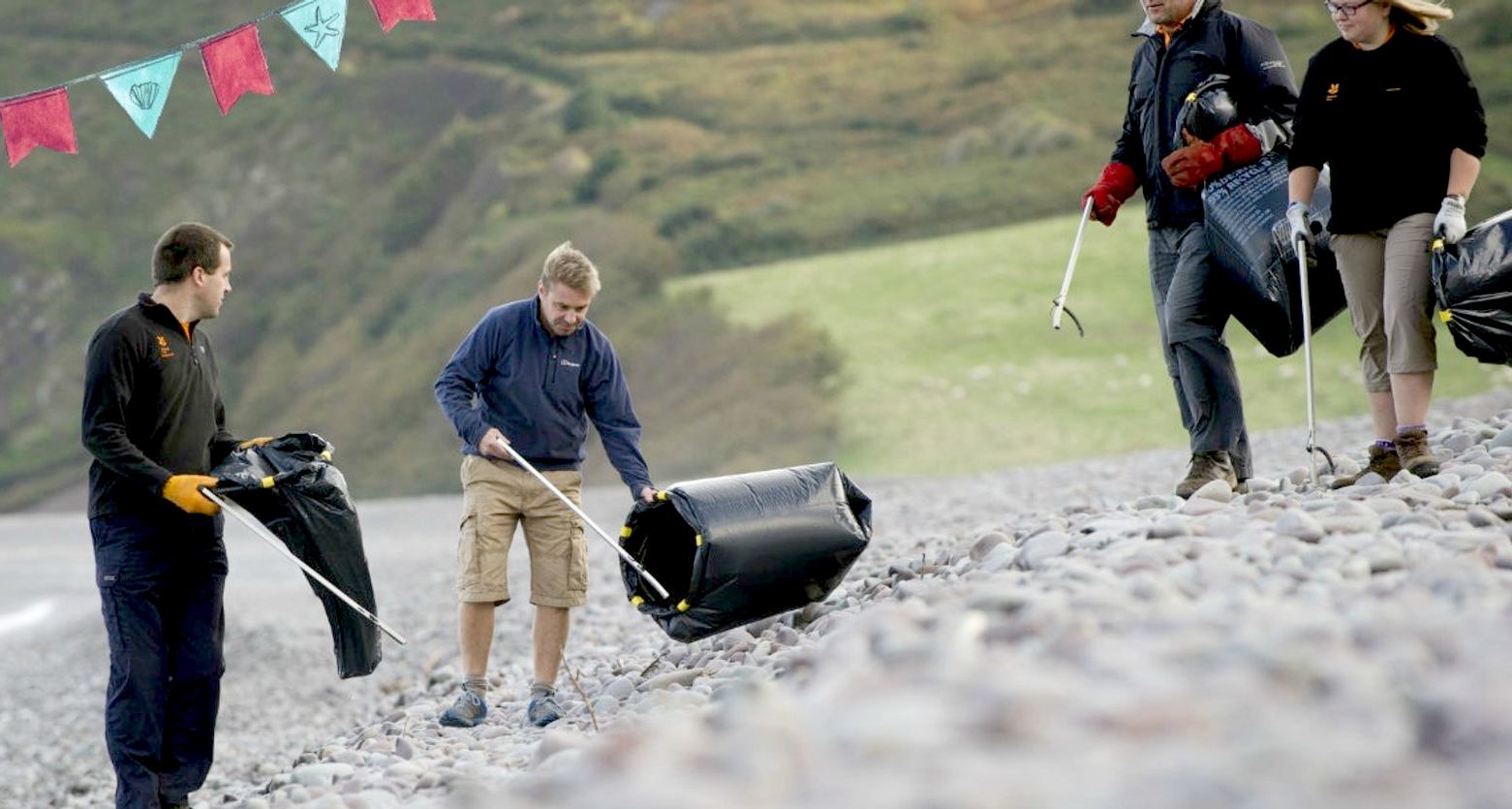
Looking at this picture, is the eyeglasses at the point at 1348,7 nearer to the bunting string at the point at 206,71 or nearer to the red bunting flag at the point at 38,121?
the bunting string at the point at 206,71

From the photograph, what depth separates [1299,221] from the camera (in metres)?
5.23

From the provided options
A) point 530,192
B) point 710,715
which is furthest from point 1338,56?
point 530,192

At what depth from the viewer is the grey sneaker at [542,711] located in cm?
514

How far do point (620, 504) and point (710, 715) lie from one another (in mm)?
13280

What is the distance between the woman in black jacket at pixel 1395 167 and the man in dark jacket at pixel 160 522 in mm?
3298

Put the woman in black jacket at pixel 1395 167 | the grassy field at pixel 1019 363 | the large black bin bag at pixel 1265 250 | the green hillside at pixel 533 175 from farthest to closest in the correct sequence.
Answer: the green hillside at pixel 533 175, the grassy field at pixel 1019 363, the large black bin bag at pixel 1265 250, the woman in black jacket at pixel 1395 167

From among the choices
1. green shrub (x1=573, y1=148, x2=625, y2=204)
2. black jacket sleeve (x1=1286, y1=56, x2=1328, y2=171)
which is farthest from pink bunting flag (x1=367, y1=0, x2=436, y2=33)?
green shrub (x1=573, y1=148, x2=625, y2=204)

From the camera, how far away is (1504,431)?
Result: 551 cm

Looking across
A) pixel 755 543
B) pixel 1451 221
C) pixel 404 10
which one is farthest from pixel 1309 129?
pixel 404 10

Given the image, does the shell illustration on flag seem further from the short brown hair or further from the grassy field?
the grassy field

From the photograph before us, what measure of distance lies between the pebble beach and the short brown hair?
146 centimetres

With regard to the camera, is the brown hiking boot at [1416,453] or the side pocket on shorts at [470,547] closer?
the brown hiking boot at [1416,453]

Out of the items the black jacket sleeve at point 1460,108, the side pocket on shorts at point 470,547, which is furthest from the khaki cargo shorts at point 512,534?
the black jacket sleeve at point 1460,108

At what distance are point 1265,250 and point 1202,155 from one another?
360 mm
